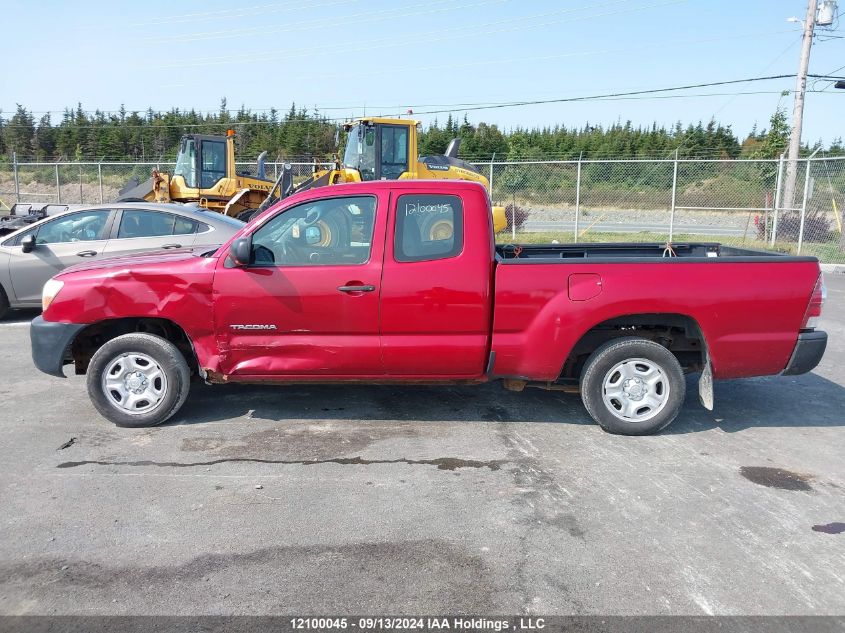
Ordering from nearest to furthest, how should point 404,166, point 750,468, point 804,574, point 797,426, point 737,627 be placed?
point 737,627 < point 804,574 < point 750,468 < point 797,426 < point 404,166

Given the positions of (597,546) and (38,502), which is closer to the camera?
(597,546)

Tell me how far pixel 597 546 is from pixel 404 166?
45.6 ft

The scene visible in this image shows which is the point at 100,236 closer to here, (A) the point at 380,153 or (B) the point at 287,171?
(B) the point at 287,171

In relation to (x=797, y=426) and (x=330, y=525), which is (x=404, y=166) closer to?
(x=797, y=426)

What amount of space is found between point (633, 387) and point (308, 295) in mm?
2535

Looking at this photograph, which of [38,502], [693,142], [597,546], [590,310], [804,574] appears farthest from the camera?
[693,142]

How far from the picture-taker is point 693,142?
151 ft

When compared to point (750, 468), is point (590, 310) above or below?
above

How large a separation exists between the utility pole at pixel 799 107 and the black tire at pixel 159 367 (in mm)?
19491

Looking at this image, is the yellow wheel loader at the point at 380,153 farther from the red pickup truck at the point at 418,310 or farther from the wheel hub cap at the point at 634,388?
the wheel hub cap at the point at 634,388

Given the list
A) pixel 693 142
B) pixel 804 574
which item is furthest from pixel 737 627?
pixel 693 142

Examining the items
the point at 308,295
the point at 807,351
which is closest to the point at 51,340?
the point at 308,295

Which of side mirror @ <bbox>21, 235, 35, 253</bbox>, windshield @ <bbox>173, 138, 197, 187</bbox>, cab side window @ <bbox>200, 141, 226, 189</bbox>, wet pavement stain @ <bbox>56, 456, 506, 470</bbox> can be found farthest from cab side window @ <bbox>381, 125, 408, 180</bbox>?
wet pavement stain @ <bbox>56, 456, 506, 470</bbox>

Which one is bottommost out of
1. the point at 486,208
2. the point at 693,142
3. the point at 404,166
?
the point at 486,208
